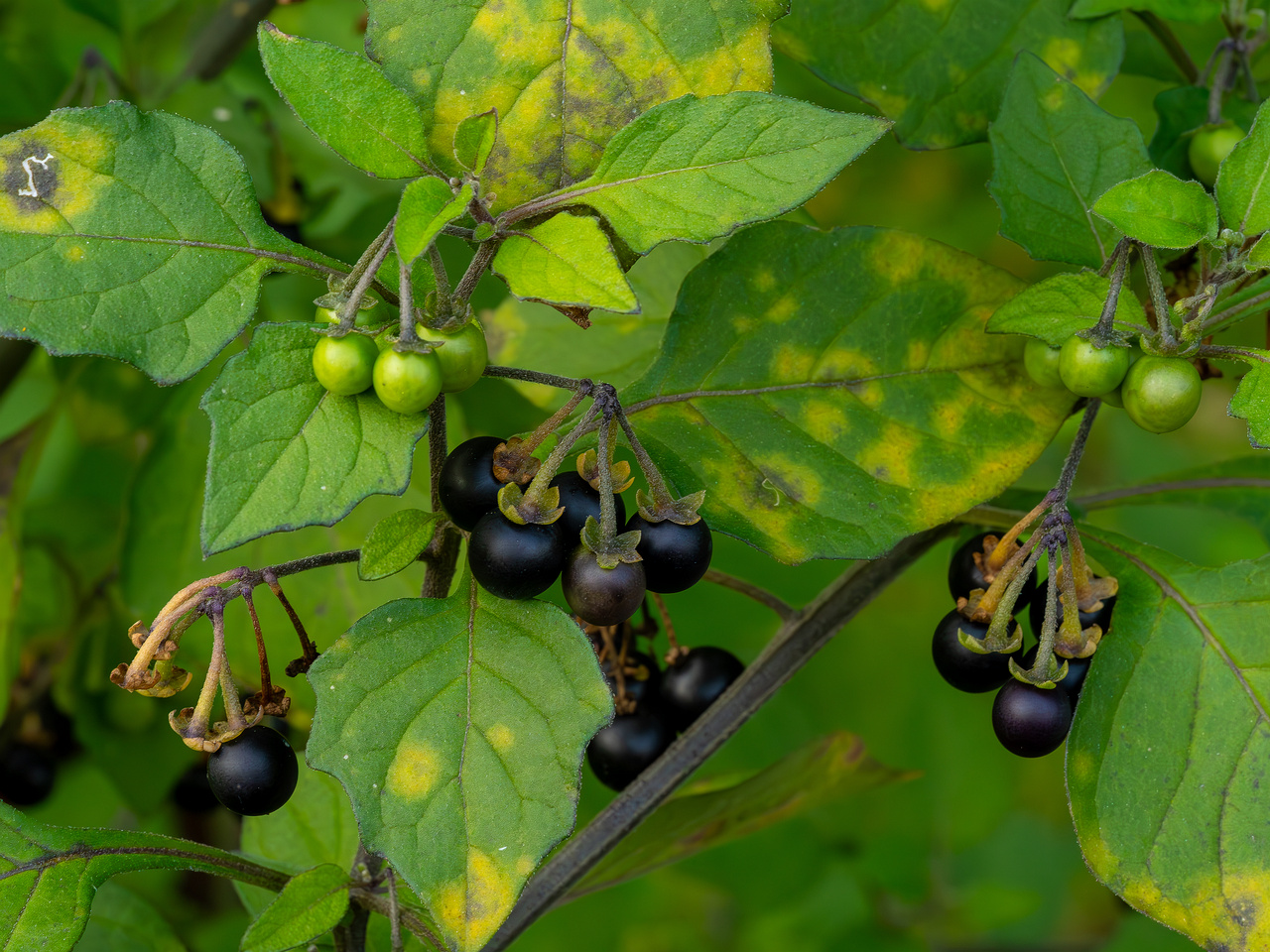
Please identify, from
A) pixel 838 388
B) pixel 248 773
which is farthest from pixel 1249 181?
pixel 248 773

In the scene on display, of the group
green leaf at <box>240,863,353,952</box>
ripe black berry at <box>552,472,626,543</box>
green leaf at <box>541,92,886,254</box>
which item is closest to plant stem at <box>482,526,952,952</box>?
green leaf at <box>240,863,353,952</box>

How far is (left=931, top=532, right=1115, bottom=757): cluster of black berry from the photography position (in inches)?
45.9

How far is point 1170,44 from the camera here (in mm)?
1676

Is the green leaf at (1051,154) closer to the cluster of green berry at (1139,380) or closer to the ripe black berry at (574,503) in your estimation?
the cluster of green berry at (1139,380)

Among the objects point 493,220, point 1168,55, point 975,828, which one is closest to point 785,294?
point 493,220

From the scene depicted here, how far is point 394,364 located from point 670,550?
30 cm

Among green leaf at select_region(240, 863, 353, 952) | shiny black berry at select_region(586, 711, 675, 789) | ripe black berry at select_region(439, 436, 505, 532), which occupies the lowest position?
shiny black berry at select_region(586, 711, 675, 789)

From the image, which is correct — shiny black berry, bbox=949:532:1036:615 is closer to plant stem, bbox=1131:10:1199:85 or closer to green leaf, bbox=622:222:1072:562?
green leaf, bbox=622:222:1072:562

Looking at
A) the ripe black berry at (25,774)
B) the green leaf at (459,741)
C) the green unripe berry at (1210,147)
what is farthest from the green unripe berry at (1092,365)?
the ripe black berry at (25,774)

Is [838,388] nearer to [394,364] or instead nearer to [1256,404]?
[1256,404]

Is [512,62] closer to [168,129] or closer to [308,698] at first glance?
[168,129]

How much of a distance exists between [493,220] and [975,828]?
223 centimetres

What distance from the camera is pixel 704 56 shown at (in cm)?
112

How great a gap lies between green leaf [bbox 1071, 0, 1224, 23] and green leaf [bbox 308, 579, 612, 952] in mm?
1029
